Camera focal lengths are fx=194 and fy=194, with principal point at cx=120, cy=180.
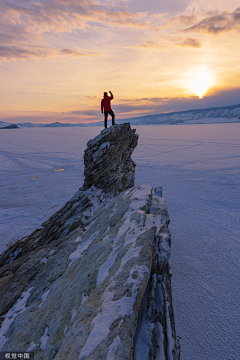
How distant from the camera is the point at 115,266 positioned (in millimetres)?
3545

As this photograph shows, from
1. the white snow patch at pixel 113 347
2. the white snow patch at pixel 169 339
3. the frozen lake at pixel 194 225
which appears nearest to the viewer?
the white snow patch at pixel 113 347

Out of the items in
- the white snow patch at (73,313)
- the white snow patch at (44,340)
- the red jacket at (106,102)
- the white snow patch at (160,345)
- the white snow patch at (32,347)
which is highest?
the red jacket at (106,102)

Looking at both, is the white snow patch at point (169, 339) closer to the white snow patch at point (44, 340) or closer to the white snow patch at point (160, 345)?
the white snow patch at point (160, 345)

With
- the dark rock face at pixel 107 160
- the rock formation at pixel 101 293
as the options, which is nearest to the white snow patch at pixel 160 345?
the rock formation at pixel 101 293

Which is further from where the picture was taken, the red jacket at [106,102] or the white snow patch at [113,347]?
the red jacket at [106,102]

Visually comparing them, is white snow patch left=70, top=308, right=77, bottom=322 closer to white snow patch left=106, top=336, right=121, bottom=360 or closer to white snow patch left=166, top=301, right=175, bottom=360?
white snow patch left=106, top=336, right=121, bottom=360

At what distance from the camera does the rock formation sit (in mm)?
2465

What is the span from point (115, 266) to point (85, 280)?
65cm

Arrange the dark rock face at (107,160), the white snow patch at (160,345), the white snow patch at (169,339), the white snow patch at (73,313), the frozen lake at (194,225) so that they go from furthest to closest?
the dark rock face at (107,160) < the frozen lake at (194,225) < the white snow patch at (73,313) < the white snow patch at (169,339) < the white snow patch at (160,345)

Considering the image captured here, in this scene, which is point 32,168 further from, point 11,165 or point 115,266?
point 115,266

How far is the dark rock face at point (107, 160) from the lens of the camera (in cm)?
1116

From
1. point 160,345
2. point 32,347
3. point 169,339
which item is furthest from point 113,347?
point 32,347

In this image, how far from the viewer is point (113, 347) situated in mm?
2184

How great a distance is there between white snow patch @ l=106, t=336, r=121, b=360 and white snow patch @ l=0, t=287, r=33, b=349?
2645 mm
